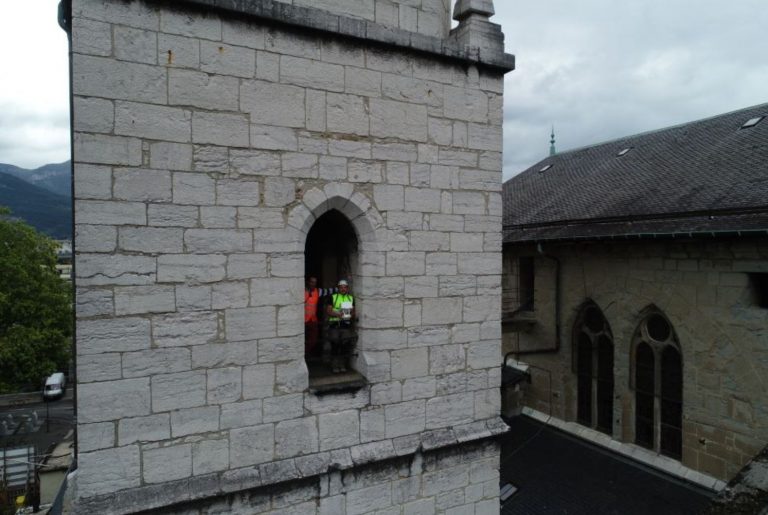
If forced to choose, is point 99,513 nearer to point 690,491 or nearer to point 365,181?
point 365,181

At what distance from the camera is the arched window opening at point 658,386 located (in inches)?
382

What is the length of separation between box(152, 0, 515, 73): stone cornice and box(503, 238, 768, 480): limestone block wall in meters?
5.92

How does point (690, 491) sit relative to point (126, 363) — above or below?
below

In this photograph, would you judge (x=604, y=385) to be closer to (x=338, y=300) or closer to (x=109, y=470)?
(x=338, y=300)

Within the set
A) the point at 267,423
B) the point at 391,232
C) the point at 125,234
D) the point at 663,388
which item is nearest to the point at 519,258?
the point at 663,388

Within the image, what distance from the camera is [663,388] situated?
994 cm

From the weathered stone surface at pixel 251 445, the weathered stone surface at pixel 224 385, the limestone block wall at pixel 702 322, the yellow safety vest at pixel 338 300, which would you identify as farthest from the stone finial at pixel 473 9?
the limestone block wall at pixel 702 322

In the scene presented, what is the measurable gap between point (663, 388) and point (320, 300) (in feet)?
25.9

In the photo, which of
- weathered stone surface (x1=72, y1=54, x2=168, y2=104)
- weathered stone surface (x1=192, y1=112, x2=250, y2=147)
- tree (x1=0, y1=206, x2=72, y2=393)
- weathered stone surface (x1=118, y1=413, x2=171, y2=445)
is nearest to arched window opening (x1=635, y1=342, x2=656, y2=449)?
weathered stone surface (x1=192, y1=112, x2=250, y2=147)

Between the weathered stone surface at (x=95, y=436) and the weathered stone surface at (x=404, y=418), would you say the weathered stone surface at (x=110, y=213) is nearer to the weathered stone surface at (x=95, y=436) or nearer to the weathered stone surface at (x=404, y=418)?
the weathered stone surface at (x=95, y=436)

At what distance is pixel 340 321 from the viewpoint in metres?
5.29

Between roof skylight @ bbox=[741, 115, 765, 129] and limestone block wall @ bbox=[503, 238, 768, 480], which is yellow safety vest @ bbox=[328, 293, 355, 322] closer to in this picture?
limestone block wall @ bbox=[503, 238, 768, 480]

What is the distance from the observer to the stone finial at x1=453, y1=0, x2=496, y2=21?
215 inches

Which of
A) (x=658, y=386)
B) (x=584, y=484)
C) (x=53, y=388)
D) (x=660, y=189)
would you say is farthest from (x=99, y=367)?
(x=53, y=388)
